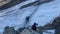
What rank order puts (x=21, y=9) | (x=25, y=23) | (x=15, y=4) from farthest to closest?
1. (x=15, y=4)
2. (x=21, y=9)
3. (x=25, y=23)

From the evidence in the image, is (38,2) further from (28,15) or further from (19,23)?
(19,23)

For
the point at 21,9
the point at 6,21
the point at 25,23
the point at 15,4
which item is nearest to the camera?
the point at 25,23

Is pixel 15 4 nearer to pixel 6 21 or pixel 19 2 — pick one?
pixel 19 2

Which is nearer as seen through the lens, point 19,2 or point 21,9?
point 21,9

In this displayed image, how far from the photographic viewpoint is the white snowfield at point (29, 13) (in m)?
19.2

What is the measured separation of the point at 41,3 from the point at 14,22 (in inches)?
213

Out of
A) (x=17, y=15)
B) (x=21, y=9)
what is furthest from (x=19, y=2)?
(x=17, y=15)

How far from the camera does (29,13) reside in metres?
22.0

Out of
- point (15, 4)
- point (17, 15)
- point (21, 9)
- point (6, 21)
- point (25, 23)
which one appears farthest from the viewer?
point (15, 4)

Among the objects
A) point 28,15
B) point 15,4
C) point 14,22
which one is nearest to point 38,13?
point 28,15

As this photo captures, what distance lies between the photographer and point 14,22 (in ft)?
64.1

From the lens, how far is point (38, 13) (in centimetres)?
2139

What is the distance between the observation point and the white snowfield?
19234 mm

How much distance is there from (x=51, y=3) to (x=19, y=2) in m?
3.35
